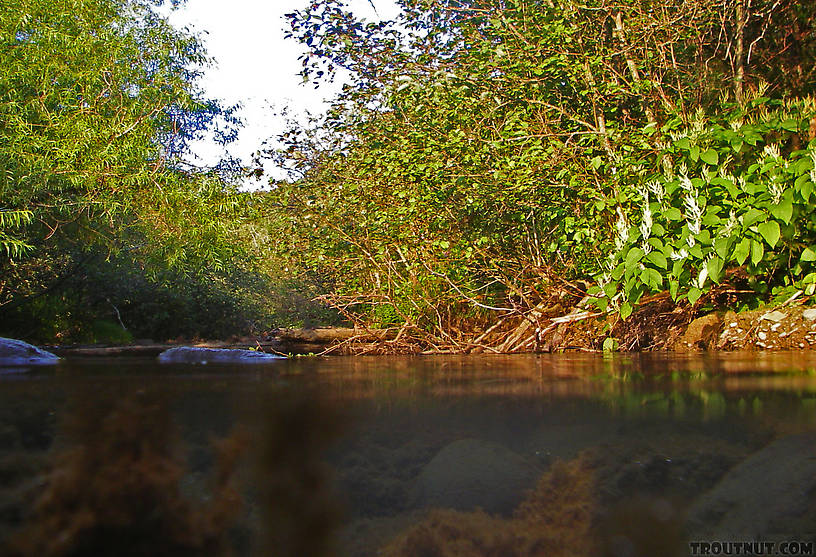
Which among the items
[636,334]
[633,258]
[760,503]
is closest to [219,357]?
[633,258]

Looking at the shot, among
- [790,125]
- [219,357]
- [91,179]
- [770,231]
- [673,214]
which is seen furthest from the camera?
[91,179]

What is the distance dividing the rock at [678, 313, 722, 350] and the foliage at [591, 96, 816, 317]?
700 millimetres

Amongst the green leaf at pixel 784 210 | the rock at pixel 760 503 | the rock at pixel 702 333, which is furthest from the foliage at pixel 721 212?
the rock at pixel 760 503

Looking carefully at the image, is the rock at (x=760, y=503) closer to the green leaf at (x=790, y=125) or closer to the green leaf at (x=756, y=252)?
the green leaf at (x=756, y=252)

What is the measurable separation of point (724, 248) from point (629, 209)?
180 centimetres

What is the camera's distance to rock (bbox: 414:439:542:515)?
0.68 metres

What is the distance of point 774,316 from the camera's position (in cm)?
589

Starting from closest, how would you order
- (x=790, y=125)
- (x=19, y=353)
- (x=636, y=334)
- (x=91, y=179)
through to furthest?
(x=19, y=353), (x=790, y=125), (x=636, y=334), (x=91, y=179)

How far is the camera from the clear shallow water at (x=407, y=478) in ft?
1.89

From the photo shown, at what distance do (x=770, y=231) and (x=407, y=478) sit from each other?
173 inches

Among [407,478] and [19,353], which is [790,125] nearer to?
[407,478]

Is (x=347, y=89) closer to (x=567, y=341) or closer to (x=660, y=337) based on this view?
(x=567, y=341)

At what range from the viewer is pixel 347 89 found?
8.23 m

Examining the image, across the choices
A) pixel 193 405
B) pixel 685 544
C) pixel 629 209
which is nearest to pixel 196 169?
pixel 629 209
